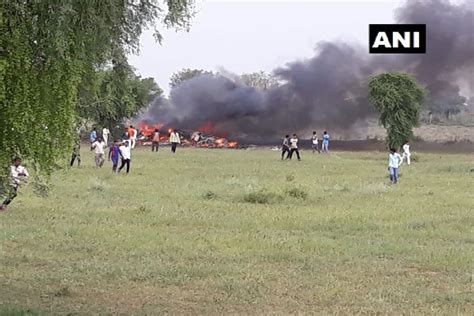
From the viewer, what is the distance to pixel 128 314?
7812mm

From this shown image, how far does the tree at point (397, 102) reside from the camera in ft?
136

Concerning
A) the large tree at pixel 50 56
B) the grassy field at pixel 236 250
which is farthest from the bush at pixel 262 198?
the large tree at pixel 50 56

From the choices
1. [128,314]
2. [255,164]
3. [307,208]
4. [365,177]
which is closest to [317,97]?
[255,164]

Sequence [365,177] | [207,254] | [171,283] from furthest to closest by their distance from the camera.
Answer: [365,177]
[207,254]
[171,283]

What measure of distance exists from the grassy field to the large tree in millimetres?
2100

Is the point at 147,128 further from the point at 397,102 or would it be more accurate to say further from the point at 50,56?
the point at 50,56

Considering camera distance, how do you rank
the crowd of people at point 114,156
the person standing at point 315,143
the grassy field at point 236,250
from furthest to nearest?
the person standing at point 315,143, the grassy field at point 236,250, the crowd of people at point 114,156

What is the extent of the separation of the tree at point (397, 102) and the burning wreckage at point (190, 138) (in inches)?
487

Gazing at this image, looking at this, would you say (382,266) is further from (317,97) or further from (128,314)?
(317,97)

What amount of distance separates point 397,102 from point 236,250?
3197 cm

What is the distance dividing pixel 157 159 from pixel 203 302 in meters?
24.2

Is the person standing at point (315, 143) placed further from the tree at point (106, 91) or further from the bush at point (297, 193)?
the tree at point (106, 91)

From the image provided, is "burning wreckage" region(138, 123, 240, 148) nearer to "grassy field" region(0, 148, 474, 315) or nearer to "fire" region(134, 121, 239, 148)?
"fire" region(134, 121, 239, 148)

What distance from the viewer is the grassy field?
8.45 m
